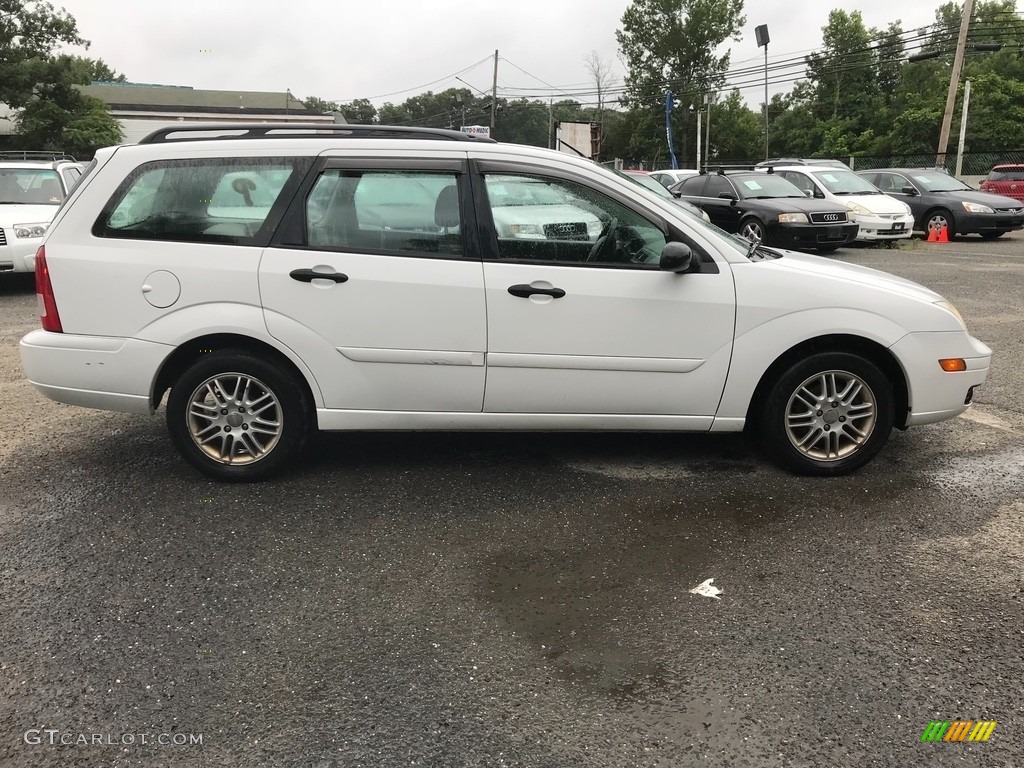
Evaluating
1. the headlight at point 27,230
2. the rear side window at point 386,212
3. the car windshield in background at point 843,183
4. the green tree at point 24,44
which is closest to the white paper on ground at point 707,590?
the rear side window at point 386,212

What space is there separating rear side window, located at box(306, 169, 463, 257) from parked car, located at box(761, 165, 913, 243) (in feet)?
43.3

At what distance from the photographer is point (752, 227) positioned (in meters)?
14.6

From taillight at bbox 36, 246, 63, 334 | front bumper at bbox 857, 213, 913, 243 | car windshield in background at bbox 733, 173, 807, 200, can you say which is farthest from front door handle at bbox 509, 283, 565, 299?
front bumper at bbox 857, 213, 913, 243

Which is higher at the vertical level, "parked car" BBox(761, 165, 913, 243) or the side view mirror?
the side view mirror

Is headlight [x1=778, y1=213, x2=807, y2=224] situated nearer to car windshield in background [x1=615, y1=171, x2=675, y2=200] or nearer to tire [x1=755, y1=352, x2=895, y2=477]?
car windshield in background [x1=615, y1=171, x2=675, y2=200]

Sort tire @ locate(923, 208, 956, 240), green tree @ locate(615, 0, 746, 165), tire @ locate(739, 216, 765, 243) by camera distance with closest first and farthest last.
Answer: tire @ locate(739, 216, 765, 243) < tire @ locate(923, 208, 956, 240) < green tree @ locate(615, 0, 746, 165)

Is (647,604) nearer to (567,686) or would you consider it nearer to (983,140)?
(567,686)

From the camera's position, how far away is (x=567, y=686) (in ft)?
8.66

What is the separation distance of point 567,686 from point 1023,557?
2.17m

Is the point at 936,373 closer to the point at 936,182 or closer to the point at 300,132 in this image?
the point at 300,132

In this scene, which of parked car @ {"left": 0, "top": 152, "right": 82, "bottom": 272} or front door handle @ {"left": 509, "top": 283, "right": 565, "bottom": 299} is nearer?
front door handle @ {"left": 509, "top": 283, "right": 565, "bottom": 299}

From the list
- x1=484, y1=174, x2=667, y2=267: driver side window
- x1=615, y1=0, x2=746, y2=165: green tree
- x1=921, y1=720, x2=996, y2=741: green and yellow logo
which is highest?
x1=615, y1=0, x2=746, y2=165: green tree

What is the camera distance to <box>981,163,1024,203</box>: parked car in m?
22.5

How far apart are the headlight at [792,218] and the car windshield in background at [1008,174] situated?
12537 millimetres
